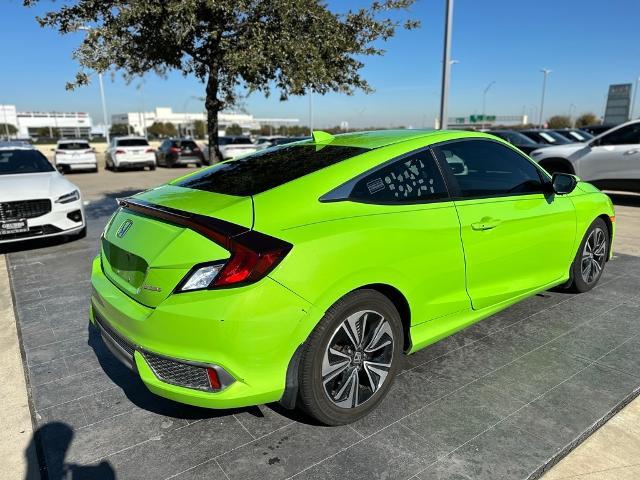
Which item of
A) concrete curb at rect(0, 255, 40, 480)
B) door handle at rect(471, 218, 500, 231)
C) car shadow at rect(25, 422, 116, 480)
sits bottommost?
concrete curb at rect(0, 255, 40, 480)

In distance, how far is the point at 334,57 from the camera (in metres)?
→ 7.12

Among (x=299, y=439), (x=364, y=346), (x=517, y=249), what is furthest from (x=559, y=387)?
(x=299, y=439)

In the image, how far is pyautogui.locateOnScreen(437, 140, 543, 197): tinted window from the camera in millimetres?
3432

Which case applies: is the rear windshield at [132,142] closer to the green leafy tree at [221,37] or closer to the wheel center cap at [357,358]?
the green leafy tree at [221,37]

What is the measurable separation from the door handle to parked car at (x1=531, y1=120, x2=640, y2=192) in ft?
27.5

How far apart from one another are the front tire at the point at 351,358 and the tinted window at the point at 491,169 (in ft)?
4.07

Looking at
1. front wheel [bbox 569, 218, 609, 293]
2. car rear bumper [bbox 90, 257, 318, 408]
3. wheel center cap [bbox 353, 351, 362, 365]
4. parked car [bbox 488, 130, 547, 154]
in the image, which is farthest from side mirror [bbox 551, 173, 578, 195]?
parked car [bbox 488, 130, 547, 154]

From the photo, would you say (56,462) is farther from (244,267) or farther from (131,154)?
(131,154)

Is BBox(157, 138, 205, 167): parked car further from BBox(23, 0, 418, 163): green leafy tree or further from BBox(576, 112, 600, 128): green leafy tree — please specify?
BBox(576, 112, 600, 128): green leafy tree

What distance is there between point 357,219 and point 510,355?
1792 millimetres

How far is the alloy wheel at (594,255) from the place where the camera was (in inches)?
178

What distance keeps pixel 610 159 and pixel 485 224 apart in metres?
8.75

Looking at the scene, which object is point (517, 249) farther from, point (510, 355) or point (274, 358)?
point (274, 358)

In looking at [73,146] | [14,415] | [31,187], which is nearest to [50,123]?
[73,146]
